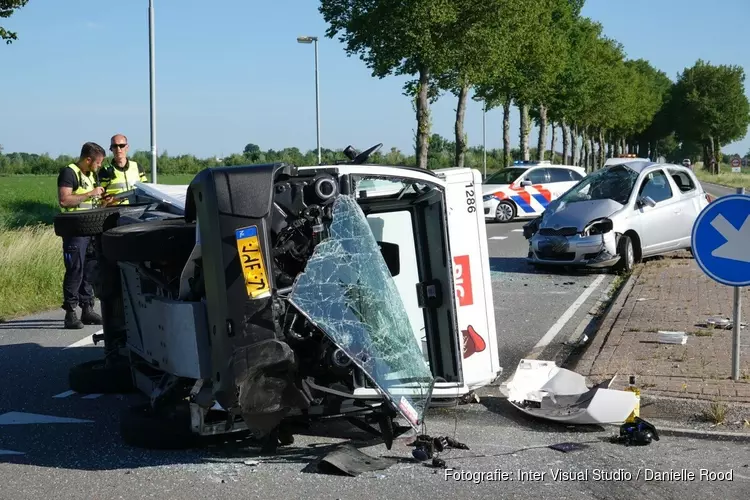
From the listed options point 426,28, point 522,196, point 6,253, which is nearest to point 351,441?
point 6,253

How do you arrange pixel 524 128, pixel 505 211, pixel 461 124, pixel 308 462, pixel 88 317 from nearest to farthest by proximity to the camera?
pixel 308 462
pixel 88 317
pixel 505 211
pixel 461 124
pixel 524 128

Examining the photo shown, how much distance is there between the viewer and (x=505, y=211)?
25.5 m

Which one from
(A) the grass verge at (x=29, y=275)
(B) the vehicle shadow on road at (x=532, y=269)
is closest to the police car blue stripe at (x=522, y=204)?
(B) the vehicle shadow on road at (x=532, y=269)

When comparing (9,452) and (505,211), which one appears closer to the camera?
(9,452)

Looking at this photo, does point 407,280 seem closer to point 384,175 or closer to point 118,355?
point 384,175

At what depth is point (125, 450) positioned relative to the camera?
570 cm

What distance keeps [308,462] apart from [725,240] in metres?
3.47

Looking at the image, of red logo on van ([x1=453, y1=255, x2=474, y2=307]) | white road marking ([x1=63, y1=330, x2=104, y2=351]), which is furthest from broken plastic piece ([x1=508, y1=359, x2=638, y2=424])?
white road marking ([x1=63, y1=330, x2=104, y2=351])

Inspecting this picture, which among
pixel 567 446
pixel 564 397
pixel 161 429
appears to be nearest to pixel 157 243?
pixel 161 429

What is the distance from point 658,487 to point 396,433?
1.56 m

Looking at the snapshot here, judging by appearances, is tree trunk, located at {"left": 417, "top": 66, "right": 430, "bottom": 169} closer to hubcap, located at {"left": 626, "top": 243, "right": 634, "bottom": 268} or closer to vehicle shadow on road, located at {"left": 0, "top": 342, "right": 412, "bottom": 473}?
hubcap, located at {"left": 626, "top": 243, "right": 634, "bottom": 268}

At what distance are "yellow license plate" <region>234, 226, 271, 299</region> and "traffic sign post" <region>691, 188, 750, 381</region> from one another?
11.7 feet

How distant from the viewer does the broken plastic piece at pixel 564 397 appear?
19.9ft

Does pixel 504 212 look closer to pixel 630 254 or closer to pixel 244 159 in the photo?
pixel 630 254
